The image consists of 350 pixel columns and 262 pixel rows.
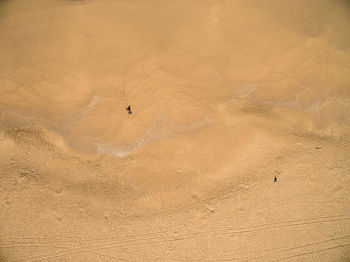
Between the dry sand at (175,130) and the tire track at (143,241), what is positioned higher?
the dry sand at (175,130)

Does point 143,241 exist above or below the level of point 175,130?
below

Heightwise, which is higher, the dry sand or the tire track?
the dry sand

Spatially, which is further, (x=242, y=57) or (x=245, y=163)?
(x=242, y=57)

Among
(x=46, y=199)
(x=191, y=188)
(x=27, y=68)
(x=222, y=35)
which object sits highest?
(x=222, y=35)

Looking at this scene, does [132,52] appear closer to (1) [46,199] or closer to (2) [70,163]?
(2) [70,163]

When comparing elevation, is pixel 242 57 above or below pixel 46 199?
above

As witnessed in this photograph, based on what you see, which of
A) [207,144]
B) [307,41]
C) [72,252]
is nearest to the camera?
[72,252]

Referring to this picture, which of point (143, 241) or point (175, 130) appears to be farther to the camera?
point (175, 130)

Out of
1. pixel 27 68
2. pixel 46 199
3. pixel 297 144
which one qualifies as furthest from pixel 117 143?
pixel 297 144
